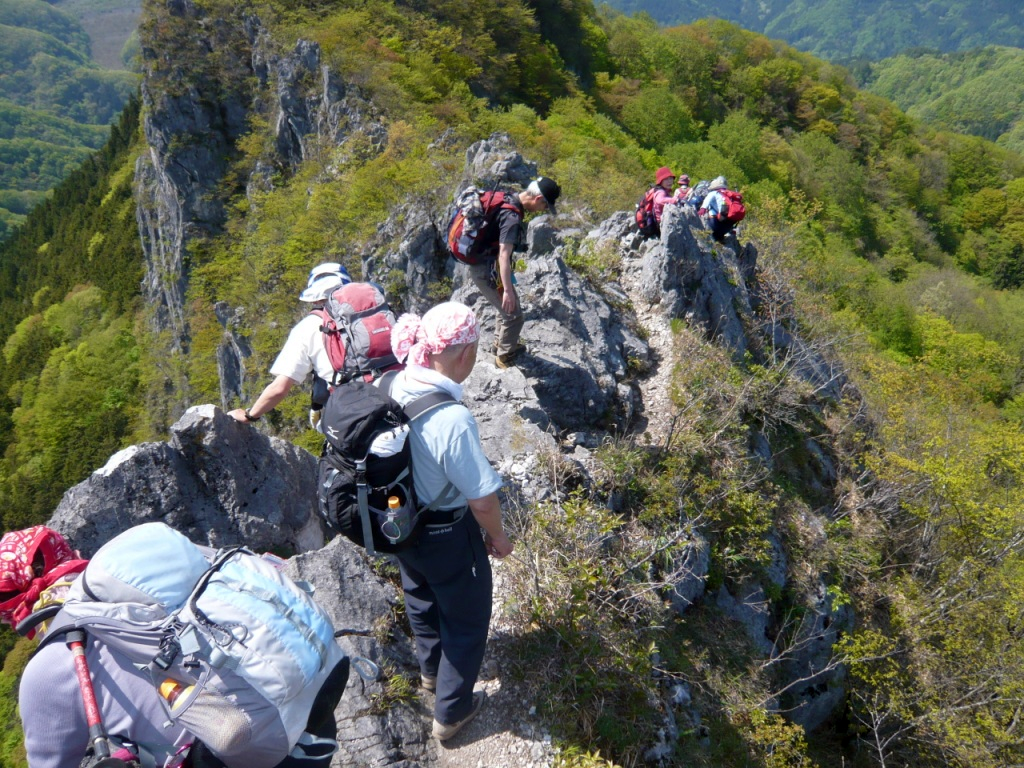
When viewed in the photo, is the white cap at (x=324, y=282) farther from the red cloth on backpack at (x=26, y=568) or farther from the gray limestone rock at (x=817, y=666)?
the gray limestone rock at (x=817, y=666)

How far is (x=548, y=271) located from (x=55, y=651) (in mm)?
6683

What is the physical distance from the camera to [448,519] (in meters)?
3.27

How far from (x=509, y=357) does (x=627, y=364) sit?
215cm

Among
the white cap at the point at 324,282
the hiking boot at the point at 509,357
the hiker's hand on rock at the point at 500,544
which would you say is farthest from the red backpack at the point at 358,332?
the hiking boot at the point at 509,357

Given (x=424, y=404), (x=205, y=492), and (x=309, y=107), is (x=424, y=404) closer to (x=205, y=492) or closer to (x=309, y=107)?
(x=205, y=492)

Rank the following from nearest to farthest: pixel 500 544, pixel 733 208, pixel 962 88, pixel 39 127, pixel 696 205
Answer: pixel 500 544 → pixel 733 208 → pixel 696 205 → pixel 962 88 → pixel 39 127

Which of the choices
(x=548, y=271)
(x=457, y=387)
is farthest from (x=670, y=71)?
(x=457, y=387)

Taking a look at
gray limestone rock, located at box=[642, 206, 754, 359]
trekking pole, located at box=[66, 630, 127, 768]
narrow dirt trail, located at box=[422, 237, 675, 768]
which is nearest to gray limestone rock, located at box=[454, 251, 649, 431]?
gray limestone rock, located at box=[642, 206, 754, 359]

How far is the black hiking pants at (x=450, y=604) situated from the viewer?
3.33 metres

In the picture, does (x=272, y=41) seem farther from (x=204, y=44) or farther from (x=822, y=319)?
(x=822, y=319)

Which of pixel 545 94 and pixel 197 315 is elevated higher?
pixel 545 94

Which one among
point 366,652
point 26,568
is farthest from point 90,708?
point 366,652

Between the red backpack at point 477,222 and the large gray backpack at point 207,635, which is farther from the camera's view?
the red backpack at point 477,222

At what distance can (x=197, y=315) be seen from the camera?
2509 centimetres
